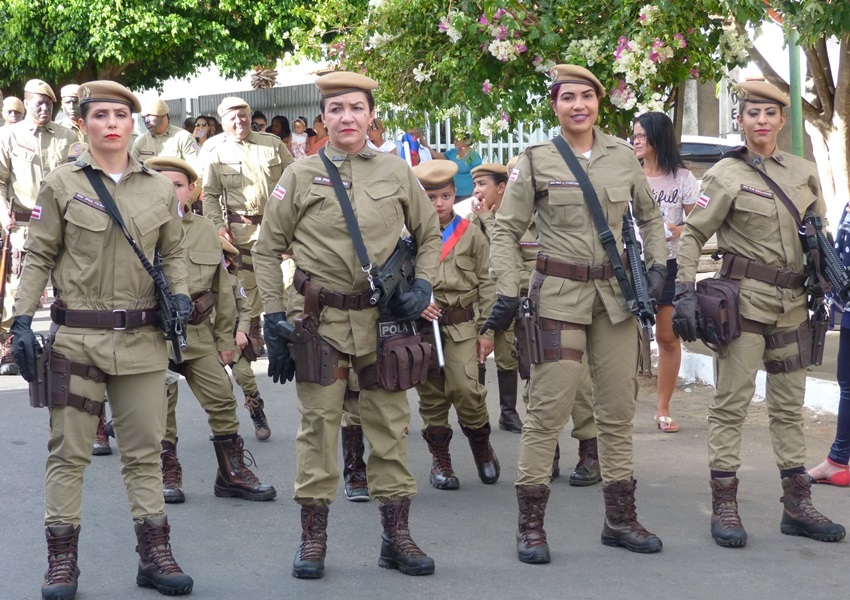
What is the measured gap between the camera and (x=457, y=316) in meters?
7.02

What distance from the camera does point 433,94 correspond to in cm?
987

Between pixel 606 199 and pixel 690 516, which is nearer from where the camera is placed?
pixel 606 199

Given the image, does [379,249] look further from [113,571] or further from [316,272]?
[113,571]

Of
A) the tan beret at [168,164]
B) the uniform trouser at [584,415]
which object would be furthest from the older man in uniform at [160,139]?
the uniform trouser at [584,415]

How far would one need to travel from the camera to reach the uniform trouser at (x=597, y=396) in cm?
575

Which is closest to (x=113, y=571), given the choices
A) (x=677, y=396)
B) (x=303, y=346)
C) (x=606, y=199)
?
(x=303, y=346)

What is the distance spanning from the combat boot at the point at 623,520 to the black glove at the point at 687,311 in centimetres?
74

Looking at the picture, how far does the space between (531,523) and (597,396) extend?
663mm

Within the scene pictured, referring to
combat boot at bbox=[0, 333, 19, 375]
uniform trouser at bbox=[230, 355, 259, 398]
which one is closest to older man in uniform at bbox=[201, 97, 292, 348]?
uniform trouser at bbox=[230, 355, 259, 398]

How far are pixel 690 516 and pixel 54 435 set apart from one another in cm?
312

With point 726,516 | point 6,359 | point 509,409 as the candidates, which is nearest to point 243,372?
point 509,409

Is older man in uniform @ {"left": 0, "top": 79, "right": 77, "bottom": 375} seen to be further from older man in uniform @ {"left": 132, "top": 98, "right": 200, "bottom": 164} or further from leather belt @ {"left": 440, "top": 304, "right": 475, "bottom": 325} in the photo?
leather belt @ {"left": 440, "top": 304, "right": 475, "bottom": 325}

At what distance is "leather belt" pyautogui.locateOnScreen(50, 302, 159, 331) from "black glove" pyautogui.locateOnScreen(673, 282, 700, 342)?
2.45m

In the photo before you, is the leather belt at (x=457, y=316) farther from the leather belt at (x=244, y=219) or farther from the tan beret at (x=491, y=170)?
the leather belt at (x=244, y=219)
